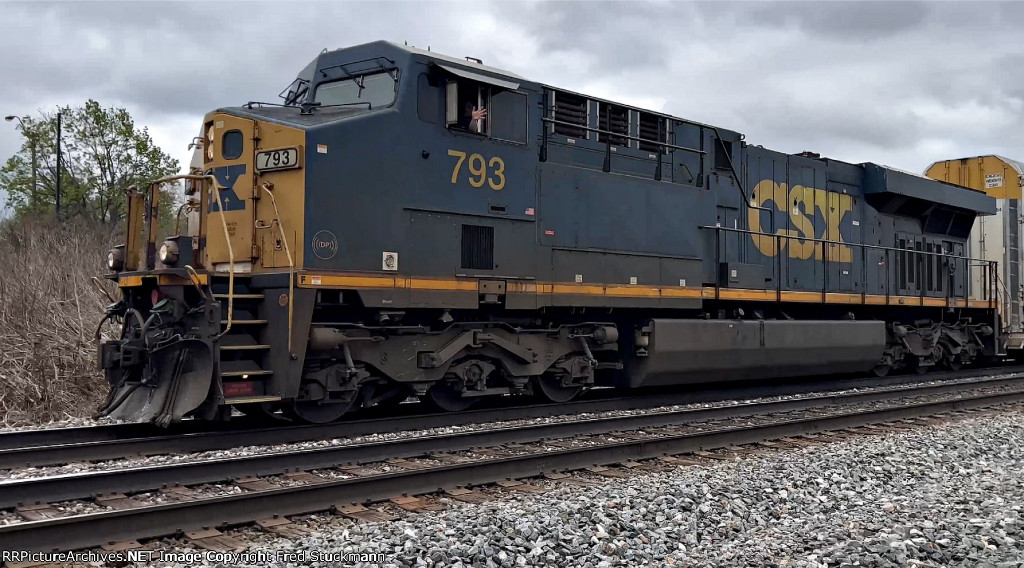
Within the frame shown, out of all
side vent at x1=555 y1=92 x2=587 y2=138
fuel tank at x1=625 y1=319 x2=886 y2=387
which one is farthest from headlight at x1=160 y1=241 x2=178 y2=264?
fuel tank at x1=625 y1=319 x2=886 y2=387

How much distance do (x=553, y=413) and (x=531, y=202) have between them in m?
2.35

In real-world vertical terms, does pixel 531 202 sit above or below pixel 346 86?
below

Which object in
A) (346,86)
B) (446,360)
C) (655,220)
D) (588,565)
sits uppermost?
(346,86)

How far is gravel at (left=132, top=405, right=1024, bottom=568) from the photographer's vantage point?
14.3ft

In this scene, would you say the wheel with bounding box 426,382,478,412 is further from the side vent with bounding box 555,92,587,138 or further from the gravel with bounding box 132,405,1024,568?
the side vent with bounding box 555,92,587,138

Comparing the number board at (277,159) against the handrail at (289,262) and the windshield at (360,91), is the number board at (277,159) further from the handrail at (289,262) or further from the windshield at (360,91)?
the windshield at (360,91)

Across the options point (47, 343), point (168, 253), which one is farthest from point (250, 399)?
point (47, 343)

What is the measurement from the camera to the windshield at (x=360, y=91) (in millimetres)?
8180

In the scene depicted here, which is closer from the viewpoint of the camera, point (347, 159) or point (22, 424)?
point (347, 159)

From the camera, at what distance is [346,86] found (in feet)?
28.4

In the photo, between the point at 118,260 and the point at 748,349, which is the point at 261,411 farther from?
the point at 748,349

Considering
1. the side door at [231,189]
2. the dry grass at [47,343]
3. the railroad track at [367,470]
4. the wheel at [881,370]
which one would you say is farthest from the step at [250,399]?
the wheel at [881,370]

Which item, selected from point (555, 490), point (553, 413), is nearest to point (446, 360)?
point (553, 413)

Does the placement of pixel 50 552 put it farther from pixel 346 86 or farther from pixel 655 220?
pixel 655 220
